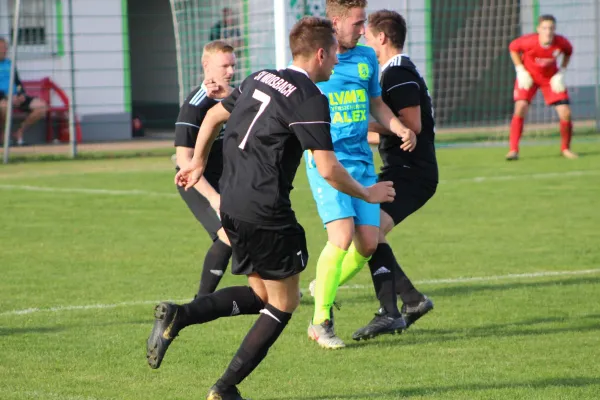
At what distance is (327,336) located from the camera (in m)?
6.32

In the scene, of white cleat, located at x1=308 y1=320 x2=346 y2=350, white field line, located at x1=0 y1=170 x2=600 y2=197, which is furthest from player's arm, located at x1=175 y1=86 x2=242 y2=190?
white field line, located at x1=0 y1=170 x2=600 y2=197

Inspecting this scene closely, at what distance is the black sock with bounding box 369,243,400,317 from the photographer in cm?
664

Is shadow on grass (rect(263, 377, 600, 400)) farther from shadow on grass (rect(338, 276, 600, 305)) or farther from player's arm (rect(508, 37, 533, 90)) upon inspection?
player's arm (rect(508, 37, 533, 90))

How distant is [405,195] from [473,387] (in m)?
1.99

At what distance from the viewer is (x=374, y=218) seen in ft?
21.6

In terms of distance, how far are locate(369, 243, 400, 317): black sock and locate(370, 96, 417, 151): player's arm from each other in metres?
0.66

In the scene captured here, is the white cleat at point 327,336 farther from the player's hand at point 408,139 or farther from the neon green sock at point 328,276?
the player's hand at point 408,139

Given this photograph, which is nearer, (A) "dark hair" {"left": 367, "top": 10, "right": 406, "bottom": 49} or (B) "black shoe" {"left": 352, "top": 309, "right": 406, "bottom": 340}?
(B) "black shoe" {"left": 352, "top": 309, "right": 406, "bottom": 340}

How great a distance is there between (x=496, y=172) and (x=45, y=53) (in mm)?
10426

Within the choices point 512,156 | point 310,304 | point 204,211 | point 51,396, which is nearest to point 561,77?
point 512,156

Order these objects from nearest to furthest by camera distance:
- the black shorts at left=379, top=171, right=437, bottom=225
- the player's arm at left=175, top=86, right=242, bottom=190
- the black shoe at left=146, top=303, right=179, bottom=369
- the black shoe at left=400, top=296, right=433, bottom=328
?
the black shoe at left=146, top=303, right=179, bottom=369 < the player's arm at left=175, top=86, right=242, bottom=190 < the black shoe at left=400, top=296, right=433, bottom=328 < the black shorts at left=379, top=171, right=437, bottom=225

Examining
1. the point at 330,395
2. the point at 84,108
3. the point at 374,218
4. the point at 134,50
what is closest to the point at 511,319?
the point at 374,218

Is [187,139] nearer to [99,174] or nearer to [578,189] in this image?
[578,189]

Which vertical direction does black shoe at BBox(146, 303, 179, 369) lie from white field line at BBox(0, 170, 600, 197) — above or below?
above
